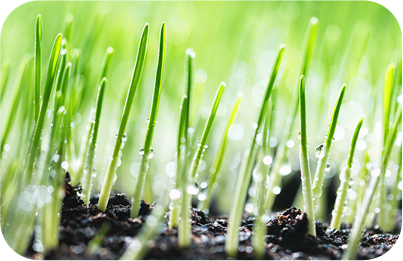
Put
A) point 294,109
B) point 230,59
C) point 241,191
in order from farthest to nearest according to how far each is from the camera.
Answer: point 230,59 → point 294,109 → point 241,191

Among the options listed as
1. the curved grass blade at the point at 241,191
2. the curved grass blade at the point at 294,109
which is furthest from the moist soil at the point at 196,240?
the curved grass blade at the point at 294,109

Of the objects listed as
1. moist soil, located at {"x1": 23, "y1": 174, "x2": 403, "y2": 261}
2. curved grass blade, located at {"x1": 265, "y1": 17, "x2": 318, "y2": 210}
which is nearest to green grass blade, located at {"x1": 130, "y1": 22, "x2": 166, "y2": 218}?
moist soil, located at {"x1": 23, "y1": 174, "x2": 403, "y2": 261}

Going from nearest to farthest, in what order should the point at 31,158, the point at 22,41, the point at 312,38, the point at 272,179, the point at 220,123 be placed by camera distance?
the point at 31,158
the point at 312,38
the point at 272,179
the point at 22,41
the point at 220,123

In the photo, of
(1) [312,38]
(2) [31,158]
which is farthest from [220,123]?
(2) [31,158]

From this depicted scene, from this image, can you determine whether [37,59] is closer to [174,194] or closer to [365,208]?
[174,194]

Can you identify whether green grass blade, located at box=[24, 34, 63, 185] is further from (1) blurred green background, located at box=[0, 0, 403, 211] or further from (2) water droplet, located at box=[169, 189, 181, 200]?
(1) blurred green background, located at box=[0, 0, 403, 211]

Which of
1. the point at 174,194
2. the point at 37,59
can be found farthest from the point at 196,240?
the point at 37,59

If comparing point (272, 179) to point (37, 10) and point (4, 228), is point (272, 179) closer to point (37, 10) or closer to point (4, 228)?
point (4, 228)
